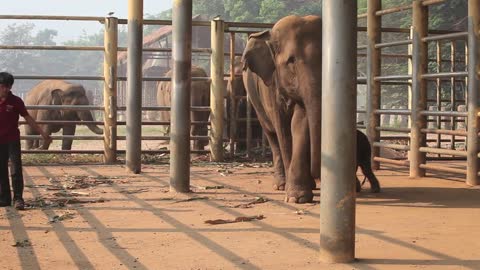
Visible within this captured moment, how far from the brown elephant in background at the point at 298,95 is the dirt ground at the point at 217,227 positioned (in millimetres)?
321

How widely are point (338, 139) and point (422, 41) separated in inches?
228

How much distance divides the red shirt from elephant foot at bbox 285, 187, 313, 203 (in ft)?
8.91

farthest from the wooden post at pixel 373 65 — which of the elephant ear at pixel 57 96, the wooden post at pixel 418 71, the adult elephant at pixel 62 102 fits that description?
the elephant ear at pixel 57 96

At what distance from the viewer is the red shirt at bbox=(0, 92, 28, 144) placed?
7477 mm

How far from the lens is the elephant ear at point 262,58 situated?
877 cm

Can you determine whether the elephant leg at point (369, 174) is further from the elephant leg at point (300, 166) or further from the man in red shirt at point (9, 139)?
the man in red shirt at point (9, 139)

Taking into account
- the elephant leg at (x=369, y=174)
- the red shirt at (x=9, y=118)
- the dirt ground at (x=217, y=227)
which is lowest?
the dirt ground at (x=217, y=227)

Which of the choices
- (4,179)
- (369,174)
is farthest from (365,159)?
(4,179)

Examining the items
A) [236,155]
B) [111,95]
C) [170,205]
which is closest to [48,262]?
[170,205]

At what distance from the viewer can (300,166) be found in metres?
7.90

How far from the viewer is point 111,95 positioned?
40.4ft

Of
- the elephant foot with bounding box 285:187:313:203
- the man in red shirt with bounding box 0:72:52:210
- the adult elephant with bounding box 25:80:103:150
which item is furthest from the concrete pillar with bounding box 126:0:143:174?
the adult elephant with bounding box 25:80:103:150

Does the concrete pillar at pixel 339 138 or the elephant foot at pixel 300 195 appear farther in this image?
the elephant foot at pixel 300 195

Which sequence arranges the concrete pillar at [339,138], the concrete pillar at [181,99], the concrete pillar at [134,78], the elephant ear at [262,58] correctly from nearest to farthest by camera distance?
the concrete pillar at [339,138] < the concrete pillar at [181,99] < the elephant ear at [262,58] < the concrete pillar at [134,78]
